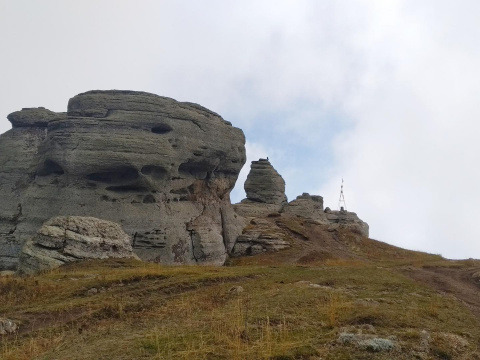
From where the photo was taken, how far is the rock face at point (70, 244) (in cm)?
2045

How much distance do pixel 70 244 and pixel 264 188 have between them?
31.3 metres

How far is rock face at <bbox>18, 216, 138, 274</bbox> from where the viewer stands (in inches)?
805

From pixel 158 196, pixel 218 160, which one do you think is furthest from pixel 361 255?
pixel 158 196

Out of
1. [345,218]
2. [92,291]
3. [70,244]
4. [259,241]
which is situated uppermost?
[345,218]

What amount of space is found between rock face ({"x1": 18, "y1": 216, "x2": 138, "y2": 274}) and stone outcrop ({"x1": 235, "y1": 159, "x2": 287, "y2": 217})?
2653 cm

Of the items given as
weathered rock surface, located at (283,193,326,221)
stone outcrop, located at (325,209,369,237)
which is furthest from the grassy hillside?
stone outcrop, located at (325,209,369,237)

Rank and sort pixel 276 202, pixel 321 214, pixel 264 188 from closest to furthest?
pixel 321 214 → pixel 276 202 → pixel 264 188

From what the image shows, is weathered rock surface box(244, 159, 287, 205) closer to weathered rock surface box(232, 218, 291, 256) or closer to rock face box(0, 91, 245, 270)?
weathered rock surface box(232, 218, 291, 256)

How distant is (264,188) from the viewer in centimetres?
5091

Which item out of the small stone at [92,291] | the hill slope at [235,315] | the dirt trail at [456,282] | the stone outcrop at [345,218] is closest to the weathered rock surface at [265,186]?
the stone outcrop at [345,218]

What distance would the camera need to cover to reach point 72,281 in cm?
1609

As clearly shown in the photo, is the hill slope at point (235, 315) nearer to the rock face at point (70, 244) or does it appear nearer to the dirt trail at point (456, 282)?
the dirt trail at point (456, 282)

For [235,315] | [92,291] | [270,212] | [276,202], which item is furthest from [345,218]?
[235,315]

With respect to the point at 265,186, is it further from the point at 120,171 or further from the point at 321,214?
the point at 120,171
